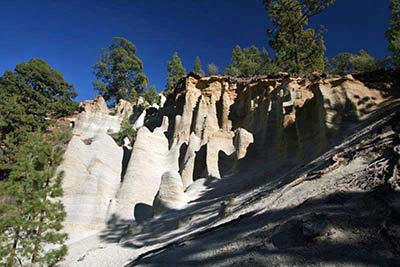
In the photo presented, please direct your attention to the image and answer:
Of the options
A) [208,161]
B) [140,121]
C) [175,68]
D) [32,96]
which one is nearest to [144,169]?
[208,161]

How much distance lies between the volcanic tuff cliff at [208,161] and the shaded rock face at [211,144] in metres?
0.06

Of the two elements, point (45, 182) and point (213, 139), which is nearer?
point (45, 182)

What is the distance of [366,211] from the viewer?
4238 mm

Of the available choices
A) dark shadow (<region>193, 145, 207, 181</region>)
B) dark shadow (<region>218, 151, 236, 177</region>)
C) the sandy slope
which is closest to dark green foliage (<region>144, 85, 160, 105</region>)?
dark shadow (<region>193, 145, 207, 181</region>)

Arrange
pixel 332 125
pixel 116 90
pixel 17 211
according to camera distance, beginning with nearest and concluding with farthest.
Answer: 1. pixel 17 211
2. pixel 332 125
3. pixel 116 90

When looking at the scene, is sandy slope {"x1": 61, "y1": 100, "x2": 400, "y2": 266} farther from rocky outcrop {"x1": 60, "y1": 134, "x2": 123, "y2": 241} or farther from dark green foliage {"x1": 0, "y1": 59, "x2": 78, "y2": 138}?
dark green foliage {"x1": 0, "y1": 59, "x2": 78, "y2": 138}

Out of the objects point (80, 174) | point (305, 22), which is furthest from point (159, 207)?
point (305, 22)

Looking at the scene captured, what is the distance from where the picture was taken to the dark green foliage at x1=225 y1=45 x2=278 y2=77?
2843 centimetres

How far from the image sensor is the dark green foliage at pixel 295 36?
83.5ft

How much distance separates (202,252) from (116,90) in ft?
142

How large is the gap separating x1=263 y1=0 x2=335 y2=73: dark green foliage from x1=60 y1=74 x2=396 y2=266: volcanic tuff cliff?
4.93 meters

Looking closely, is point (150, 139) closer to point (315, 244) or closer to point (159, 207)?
point (159, 207)

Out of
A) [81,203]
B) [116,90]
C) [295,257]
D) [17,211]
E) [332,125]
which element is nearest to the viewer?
[295,257]

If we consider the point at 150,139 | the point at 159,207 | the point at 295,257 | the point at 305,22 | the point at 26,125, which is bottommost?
the point at 295,257
